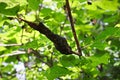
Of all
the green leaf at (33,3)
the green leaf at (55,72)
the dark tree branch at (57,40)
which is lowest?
the green leaf at (55,72)

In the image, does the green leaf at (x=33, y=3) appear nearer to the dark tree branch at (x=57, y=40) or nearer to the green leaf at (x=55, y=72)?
the dark tree branch at (x=57, y=40)

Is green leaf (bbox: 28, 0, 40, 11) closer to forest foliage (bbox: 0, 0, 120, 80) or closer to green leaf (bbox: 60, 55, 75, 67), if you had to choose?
forest foliage (bbox: 0, 0, 120, 80)

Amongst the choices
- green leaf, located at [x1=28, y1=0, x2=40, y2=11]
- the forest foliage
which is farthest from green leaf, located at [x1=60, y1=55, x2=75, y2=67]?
green leaf, located at [x1=28, y1=0, x2=40, y2=11]

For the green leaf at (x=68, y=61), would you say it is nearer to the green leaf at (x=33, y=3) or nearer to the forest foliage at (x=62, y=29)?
the forest foliage at (x=62, y=29)

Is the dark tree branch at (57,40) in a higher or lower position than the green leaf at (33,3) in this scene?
lower

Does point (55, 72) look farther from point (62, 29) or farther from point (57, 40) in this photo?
point (62, 29)

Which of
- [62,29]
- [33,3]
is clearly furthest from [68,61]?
[62,29]

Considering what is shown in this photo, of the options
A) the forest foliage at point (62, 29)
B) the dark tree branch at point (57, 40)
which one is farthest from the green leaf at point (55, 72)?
the dark tree branch at point (57, 40)

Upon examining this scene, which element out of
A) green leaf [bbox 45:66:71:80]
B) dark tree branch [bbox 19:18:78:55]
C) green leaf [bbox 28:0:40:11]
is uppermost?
green leaf [bbox 28:0:40:11]

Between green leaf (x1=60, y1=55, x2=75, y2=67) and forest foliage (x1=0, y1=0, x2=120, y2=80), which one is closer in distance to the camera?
forest foliage (x1=0, y1=0, x2=120, y2=80)

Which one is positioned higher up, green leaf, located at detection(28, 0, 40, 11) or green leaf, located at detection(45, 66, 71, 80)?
green leaf, located at detection(28, 0, 40, 11)

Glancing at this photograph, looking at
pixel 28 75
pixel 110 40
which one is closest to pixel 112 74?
pixel 28 75

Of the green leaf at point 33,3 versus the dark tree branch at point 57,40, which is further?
the dark tree branch at point 57,40

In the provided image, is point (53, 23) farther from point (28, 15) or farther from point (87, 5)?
point (87, 5)
